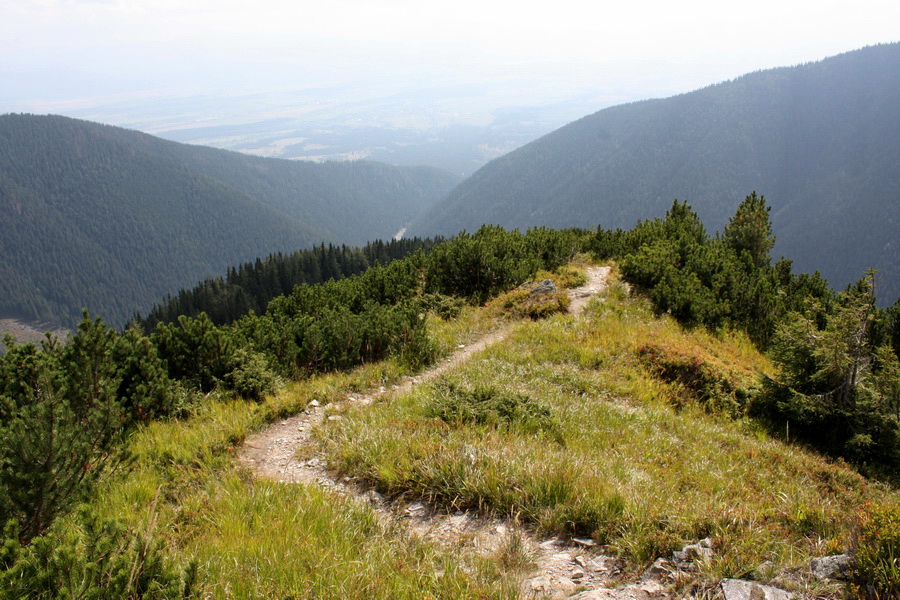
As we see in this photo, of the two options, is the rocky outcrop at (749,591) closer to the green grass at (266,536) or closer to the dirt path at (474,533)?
the dirt path at (474,533)

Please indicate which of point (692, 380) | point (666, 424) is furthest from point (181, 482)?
point (692, 380)

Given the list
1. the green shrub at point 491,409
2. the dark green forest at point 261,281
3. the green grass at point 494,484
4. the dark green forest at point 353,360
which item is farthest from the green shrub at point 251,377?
the dark green forest at point 261,281

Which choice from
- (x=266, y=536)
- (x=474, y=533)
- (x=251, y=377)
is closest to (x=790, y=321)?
(x=474, y=533)

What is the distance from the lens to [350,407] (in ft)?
23.2

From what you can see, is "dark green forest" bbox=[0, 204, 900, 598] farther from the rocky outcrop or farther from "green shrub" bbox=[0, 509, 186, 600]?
the rocky outcrop

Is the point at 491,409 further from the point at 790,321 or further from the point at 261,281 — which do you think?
the point at 261,281

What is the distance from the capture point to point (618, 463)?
5234 millimetres

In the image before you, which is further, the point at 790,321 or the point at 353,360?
the point at 790,321

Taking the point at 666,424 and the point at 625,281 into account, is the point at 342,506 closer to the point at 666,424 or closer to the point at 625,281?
the point at 666,424

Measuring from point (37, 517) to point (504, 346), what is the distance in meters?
7.75

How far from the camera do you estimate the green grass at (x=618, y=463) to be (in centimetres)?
379

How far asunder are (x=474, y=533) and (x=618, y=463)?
6.61ft

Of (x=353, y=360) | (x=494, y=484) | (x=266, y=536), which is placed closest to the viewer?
(x=266, y=536)

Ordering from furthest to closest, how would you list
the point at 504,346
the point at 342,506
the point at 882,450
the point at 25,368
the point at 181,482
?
the point at 504,346 < the point at 882,450 < the point at 25,368 < the point at 181,482 < the point at 342,506
